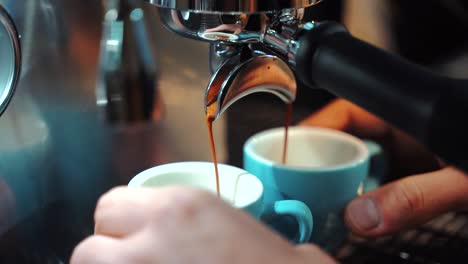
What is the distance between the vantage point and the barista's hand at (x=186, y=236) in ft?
0.82

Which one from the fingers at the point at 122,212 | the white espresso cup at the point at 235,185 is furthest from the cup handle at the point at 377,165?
the fingers at the point at 122,212

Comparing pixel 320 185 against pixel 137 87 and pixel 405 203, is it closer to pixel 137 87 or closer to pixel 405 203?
pixel 405 203

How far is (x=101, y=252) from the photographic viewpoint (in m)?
0.28

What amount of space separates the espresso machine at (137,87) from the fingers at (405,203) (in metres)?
0.09

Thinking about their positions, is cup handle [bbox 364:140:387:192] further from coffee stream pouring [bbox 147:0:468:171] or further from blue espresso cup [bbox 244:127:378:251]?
coffee stream pouring [bbox 147:0:468:171]

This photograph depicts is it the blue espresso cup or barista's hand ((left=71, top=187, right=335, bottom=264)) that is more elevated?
barista's hand ((left=71, top=187, right=335, bottom=264))

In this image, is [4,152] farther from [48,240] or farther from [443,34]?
[443,34]

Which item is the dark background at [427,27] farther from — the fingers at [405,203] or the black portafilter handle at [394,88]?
the black portafilter handle at [394,88]

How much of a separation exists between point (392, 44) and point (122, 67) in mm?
380

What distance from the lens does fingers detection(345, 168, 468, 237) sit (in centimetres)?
41

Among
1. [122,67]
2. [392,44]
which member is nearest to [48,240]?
[122,67]

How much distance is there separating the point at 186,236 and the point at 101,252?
0.16ft

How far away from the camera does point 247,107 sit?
0.57 m

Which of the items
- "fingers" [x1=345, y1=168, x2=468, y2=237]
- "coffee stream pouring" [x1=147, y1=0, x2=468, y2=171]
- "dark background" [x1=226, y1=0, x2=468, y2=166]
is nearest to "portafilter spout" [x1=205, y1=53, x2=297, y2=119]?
"coffee stream pouring" [x1=147, y1=0, x2=468, y2=171]
